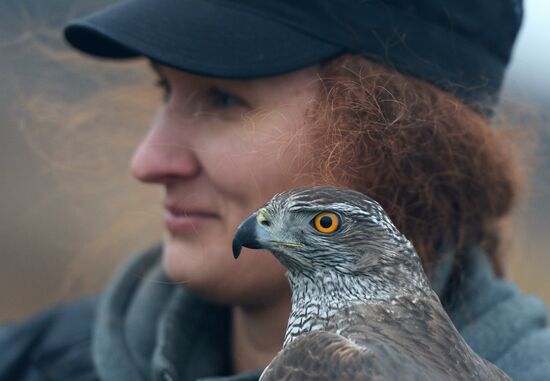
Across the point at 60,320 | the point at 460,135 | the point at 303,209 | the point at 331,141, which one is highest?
the point at 460,135

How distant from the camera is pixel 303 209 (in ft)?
7.58

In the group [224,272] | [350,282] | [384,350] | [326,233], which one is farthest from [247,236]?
[224,272]

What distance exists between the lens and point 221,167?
9.35ft

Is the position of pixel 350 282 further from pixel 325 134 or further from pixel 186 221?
pixel 186 221

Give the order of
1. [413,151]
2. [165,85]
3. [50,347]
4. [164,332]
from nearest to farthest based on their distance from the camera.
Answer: [413,151]
[165,85]
[164,332]
[50,347]

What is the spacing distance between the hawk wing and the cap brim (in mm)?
895

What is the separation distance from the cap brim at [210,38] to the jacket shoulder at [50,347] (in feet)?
6.52

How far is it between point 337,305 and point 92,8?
2.59m

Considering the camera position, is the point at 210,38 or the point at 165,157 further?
the point at 165,157

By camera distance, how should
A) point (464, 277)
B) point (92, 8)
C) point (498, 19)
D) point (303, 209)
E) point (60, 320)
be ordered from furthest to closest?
point (60, 320) → point (92, 8) → point (464, 277) → point (498, 19) → point (303, 209)

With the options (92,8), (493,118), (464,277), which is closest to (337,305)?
(464,277)

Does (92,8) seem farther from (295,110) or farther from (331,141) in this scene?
(331,141)

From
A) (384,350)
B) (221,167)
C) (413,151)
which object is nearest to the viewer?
(384,350)

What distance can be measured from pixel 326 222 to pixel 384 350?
0.43 meters
